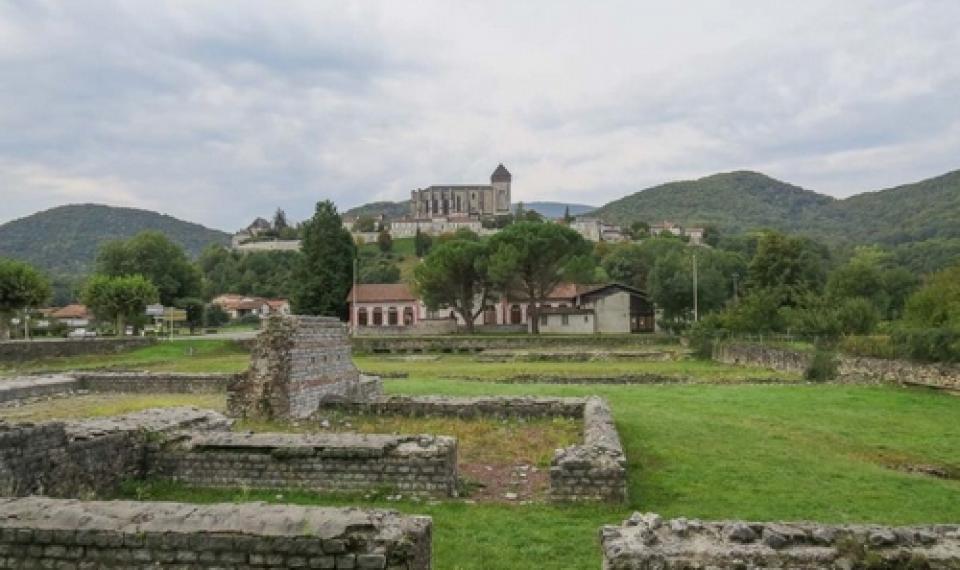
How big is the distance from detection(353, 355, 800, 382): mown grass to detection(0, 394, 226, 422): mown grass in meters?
10.9

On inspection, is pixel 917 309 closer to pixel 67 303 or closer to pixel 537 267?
pixel 537 267

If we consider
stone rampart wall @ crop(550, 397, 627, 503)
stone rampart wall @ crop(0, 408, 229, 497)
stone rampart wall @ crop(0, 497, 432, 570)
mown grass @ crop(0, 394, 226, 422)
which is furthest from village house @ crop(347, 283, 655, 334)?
stone rampart wall @ crop(0, 497, 432, 570)

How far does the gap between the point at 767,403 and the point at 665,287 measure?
52.4 meters

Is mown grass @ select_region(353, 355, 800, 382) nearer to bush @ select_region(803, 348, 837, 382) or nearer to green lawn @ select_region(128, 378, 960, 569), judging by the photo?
bush @ select_region(803, 348, 837, 382)

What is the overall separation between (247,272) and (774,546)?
5932 inches

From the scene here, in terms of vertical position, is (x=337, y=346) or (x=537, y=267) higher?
(x=537, y=267)

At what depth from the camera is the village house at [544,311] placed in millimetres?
77688

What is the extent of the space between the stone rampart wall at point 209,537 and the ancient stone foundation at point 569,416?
424 centimetres

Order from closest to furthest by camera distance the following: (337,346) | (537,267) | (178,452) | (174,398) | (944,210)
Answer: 1. (178,452)
2. (337,346)
3. (174,398)
4. (537,267)
5. (944,210)

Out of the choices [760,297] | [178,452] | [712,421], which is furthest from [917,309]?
[178,452]

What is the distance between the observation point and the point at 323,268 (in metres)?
74.2

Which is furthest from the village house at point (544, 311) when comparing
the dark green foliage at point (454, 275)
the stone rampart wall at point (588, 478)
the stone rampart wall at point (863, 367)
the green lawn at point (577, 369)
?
the stone rampart wall at point (588, 478)

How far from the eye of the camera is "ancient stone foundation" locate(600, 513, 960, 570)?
18.5 ft

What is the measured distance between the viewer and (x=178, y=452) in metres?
11.4
